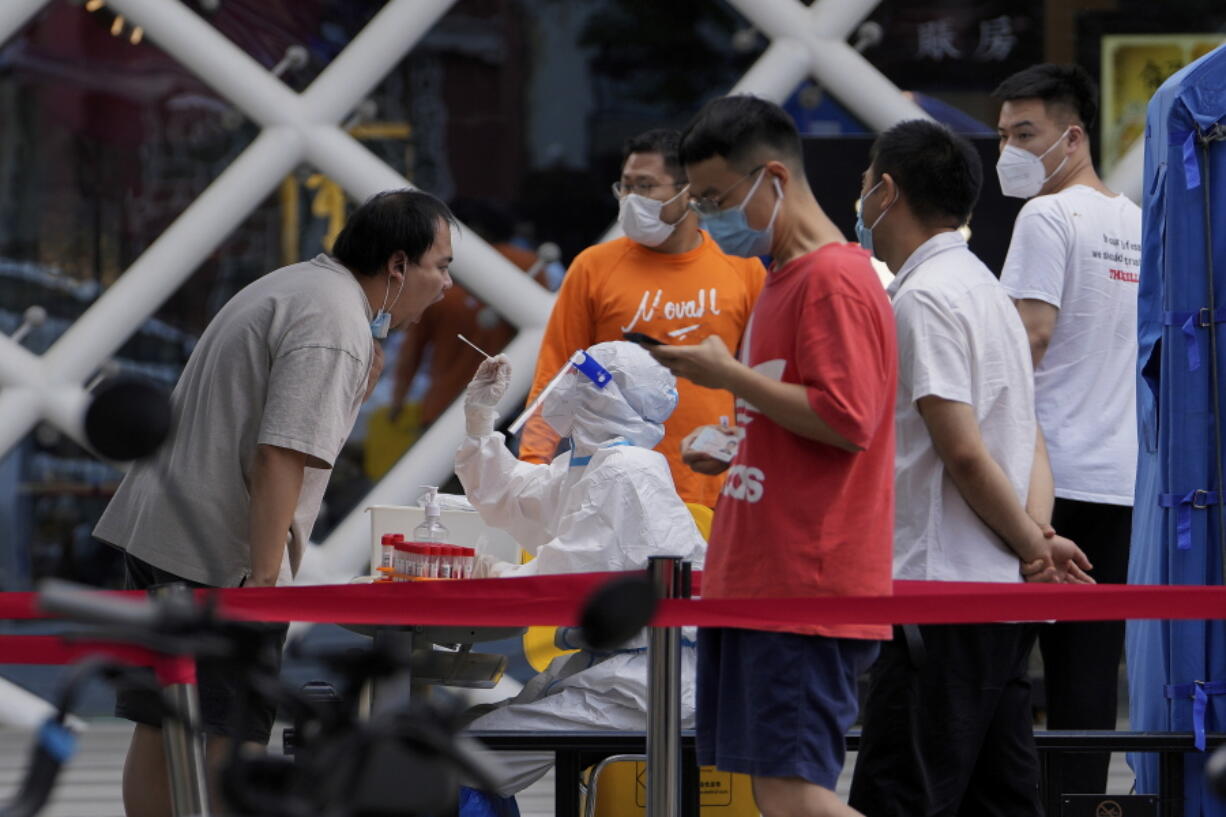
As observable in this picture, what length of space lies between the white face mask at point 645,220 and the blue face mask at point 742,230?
192 cm

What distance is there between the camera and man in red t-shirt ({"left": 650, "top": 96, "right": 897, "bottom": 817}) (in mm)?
2830

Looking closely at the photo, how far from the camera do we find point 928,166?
3.50m

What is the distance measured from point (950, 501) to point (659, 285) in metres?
1.76

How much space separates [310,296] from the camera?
3.64 meters

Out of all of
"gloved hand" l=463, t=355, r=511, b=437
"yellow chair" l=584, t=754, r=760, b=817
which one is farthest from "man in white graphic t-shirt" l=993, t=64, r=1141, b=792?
"gloved hand" l=463, t=355, r=511, b=437

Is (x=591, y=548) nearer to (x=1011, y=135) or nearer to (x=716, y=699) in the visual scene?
(x=716, y=699)

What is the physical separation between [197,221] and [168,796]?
3510mm

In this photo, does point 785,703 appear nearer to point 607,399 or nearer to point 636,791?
point 636,791

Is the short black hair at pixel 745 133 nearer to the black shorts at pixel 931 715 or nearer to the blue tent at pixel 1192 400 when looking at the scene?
the black shorts at pixel 931 715

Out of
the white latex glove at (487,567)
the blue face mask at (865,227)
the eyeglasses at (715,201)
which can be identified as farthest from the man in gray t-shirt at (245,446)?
the blue face mask at (865,227)

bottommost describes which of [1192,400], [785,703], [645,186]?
[785,703]

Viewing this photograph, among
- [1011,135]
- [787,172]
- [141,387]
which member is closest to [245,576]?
[787,172]

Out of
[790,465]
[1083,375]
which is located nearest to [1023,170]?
[1083,375]

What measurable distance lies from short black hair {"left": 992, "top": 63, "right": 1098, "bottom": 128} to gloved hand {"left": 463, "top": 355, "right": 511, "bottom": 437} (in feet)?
4.74
